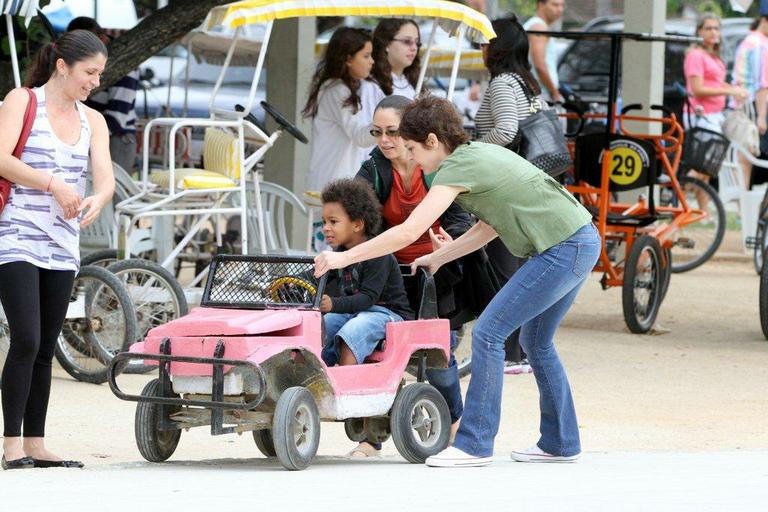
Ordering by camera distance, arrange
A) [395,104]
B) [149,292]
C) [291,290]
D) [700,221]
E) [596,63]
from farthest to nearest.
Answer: [596,63] → [700,221] → [149,292] → [395,104] → [291,290]

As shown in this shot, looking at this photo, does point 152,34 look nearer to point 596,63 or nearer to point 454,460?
point 454,460

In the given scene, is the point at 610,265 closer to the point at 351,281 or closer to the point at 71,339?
the point at 71,339

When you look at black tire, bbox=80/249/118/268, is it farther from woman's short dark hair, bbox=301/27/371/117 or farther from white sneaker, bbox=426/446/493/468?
white sneaker, bbox=426/446/493/468

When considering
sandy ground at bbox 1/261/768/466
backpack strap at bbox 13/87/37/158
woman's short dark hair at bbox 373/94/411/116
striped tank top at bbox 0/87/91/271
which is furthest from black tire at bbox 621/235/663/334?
backpack strap at bbox 13/87/37/158

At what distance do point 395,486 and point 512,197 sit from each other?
1243mm

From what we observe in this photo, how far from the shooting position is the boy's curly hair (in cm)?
658

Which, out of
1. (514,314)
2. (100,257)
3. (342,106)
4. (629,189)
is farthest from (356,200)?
(629,189)

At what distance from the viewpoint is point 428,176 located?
22.8 feet

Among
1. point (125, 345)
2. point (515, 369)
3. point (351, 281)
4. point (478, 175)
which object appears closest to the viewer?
point (478, 175)

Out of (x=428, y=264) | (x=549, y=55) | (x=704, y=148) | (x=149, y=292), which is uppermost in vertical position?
(x=549, y=55)

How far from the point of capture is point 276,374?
241 inches

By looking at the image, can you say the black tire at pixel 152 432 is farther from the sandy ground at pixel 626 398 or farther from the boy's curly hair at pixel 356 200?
the boy's curly hair at pixel 356 200

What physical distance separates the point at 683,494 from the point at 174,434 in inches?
80.7

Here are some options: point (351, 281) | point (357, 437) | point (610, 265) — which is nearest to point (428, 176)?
point (351, 281)
